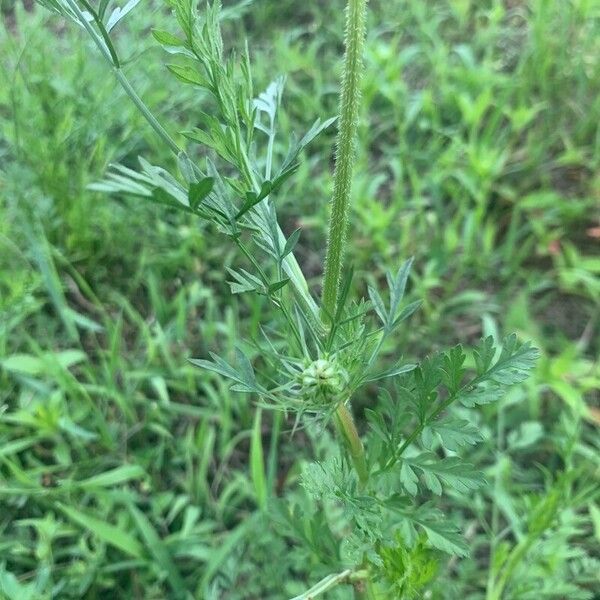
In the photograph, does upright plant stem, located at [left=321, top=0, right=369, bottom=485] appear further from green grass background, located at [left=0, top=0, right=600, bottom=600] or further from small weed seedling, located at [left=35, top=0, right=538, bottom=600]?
green grass background, located at [left=0, top=0, right=600, bottom=600]

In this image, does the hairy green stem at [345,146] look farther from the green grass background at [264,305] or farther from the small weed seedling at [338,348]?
the green grass background at [264,305]

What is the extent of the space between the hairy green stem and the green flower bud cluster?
0.06 meters

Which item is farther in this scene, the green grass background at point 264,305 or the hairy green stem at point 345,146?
the green grass background at point 264,305

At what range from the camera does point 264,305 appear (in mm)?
1841

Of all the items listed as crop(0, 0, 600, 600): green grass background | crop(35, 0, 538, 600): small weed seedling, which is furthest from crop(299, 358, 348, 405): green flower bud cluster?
crop(0, 0, 600, 600): green grass background

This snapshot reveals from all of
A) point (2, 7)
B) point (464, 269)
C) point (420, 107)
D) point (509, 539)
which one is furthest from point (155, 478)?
point (2, 7)

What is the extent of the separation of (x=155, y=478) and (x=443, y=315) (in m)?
0.82

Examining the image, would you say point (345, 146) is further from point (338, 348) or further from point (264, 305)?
point (264, 305)

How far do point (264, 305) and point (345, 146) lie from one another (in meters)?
1.03

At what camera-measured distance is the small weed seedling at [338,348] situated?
2.67 feet

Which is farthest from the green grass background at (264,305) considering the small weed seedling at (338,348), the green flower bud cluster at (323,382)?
the green flower bud cluster at (323,382)

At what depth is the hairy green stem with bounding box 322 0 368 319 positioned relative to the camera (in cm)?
79

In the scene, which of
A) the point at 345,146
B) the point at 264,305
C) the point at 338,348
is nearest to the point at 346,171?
the point at 345,146

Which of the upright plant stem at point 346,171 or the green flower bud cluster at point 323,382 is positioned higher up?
the upright plant stem at point 346,171
